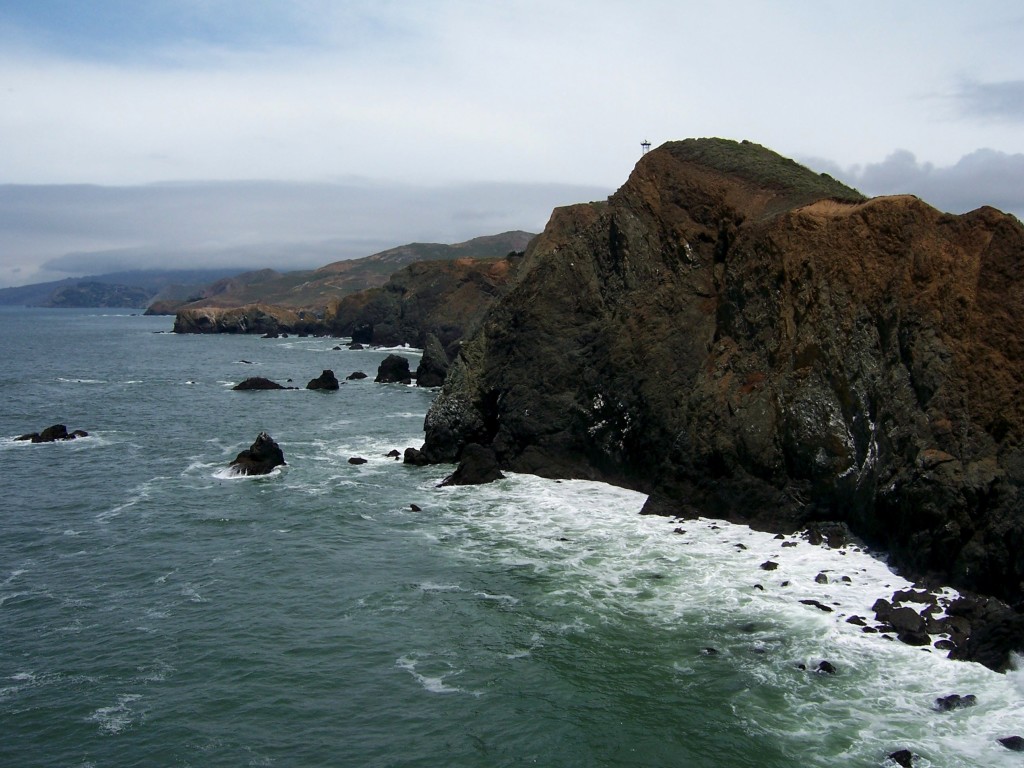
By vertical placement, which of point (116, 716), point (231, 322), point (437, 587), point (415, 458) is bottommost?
point (116, 716)

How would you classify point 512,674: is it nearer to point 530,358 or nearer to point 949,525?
point 949,525

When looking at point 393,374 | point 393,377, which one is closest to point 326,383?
point 393,377

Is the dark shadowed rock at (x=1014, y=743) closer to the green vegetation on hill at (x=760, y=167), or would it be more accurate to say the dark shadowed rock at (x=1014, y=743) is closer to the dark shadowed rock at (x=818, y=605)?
the dark shadowed rock at (x=818, y=605)

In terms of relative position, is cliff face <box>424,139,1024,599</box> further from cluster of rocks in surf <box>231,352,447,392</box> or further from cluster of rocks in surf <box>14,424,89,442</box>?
cluster of rocks in surf <box>231,352,447,392</box>

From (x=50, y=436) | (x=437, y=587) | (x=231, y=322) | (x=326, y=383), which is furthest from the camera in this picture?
(x=231, y=322)

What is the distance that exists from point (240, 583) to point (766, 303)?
876 inches

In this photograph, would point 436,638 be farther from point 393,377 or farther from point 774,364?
point 393,377

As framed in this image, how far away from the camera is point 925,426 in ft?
89.2

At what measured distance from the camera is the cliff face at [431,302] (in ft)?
405

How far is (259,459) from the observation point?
1715 inches

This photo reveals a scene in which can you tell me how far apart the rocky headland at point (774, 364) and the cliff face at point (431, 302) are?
70.1m

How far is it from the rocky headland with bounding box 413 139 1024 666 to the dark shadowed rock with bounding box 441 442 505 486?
1.81 metres

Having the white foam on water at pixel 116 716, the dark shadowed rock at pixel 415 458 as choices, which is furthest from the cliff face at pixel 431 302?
the white foam on water at pixel 116 716

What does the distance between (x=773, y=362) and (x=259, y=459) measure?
25381mm
